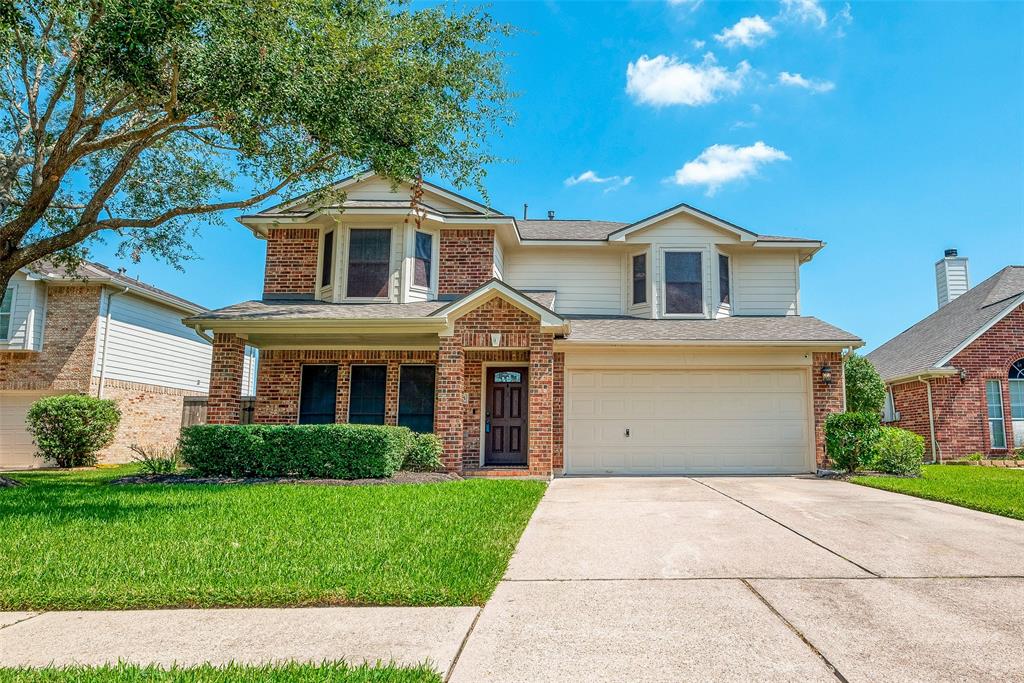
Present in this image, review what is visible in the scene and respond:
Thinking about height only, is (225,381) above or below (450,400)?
above

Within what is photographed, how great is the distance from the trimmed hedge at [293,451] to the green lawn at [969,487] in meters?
7.99

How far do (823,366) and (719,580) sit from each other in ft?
31.3

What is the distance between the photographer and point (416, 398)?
42.2 ft

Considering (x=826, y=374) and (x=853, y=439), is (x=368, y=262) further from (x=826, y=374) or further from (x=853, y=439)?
(x=853, y=439)

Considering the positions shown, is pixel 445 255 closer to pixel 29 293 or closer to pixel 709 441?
pixel 709 441

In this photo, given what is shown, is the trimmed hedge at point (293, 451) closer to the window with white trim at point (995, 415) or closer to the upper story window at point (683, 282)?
the upper story window at point (683, 282)

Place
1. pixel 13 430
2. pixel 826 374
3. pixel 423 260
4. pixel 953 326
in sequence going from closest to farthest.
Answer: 1. pixel 826 374
2. pixel 423 260
3. pixel 13 430
4. pixel 953 326

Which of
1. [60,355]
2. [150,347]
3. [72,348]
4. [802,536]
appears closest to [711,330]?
[802,536]

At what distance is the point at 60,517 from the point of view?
249 inches

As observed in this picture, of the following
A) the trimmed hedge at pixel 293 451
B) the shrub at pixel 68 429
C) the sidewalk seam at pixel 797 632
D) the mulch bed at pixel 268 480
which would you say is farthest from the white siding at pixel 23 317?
the sidewalk seam at pixel 797 632

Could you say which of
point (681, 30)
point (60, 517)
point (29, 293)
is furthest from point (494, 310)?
point (29, 293)

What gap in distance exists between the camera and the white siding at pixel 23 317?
51.3 feet

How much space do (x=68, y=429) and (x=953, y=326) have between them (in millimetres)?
23178

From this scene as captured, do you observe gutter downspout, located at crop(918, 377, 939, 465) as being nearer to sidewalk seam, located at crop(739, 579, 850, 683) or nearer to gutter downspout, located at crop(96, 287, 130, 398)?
sidewalk seam, located at crop(739, 579, 850, 683)
